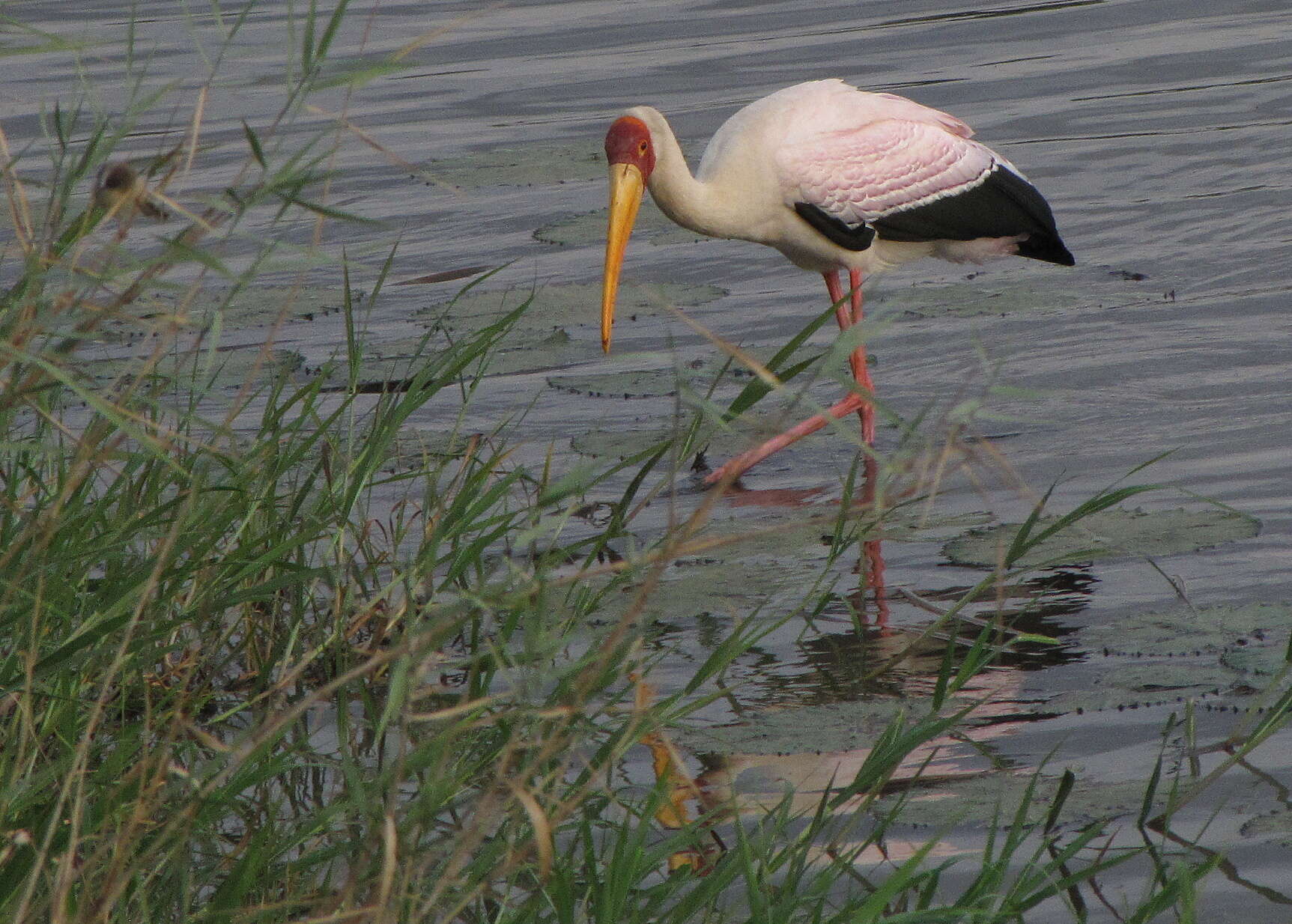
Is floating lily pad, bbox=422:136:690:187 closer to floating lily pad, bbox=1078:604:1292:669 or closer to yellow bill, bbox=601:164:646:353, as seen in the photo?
yellow bill, bbox=601:164:646:353

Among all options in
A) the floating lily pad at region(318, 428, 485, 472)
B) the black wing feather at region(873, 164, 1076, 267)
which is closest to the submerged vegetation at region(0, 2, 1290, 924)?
the floating lily pad at region(318, 428, 485, 472)

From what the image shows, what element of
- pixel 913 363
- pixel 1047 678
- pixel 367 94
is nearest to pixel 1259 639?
pixel 1047 678

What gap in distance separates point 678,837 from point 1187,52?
9.01 m

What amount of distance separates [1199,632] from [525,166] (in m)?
5.38

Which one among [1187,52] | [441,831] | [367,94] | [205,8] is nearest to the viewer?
[441,831]

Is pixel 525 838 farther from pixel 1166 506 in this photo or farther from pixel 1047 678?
pixel 1166 506

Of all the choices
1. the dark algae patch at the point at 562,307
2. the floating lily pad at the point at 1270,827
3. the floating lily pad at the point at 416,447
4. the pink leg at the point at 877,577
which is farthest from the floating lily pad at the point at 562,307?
the floating lily pad at the point at 1270,827

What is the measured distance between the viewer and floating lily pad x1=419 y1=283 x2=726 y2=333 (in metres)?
6.44

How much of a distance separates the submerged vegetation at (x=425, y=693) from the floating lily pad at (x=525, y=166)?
405 cm

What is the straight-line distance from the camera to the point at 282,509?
3.66 metres

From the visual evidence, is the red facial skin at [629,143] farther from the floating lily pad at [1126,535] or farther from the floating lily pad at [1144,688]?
the floating lily pad at [1144,688]

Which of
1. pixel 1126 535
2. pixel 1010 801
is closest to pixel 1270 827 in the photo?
pixel 1010 801

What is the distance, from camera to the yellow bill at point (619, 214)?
538 cm

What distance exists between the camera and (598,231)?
746 cm
